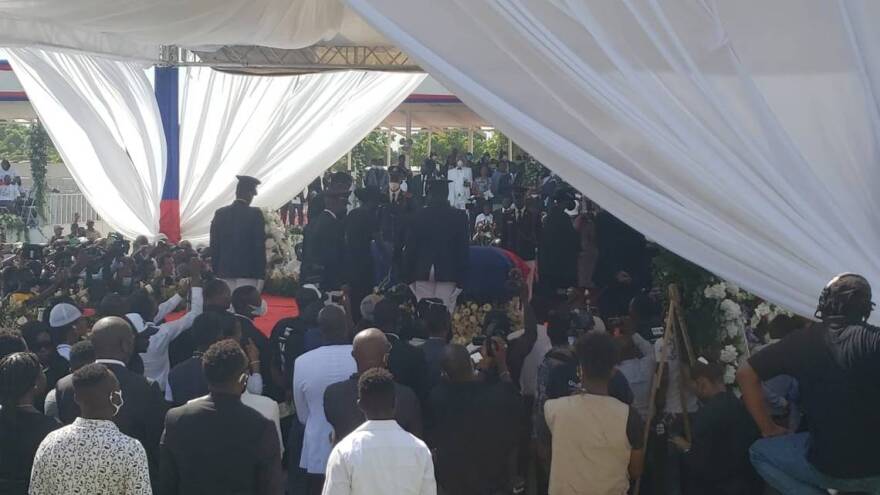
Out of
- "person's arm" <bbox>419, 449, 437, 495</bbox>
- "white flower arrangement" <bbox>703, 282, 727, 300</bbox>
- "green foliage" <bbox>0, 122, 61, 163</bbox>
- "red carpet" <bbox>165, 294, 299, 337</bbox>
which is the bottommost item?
"red carpet" <bbox>165, 294, 299, 337</bbox>

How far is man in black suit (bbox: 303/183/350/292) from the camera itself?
9.50 m

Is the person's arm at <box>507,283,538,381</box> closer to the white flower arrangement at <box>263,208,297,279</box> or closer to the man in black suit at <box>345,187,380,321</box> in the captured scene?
the man in black suit at <box>345,187,380,321</box>

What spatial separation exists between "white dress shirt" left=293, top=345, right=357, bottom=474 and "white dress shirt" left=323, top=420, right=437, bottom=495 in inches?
51.5

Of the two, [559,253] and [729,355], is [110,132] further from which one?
[729,355]

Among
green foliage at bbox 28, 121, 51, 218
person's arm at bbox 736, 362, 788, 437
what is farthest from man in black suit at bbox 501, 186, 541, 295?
green foliage at bbox 28, 121, 51, 218

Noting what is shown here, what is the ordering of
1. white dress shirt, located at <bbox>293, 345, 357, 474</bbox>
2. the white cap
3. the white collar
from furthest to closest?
the white cap
white dress shirt, located at <bbox>293, 345, 357, 474</bbox>
the white collar

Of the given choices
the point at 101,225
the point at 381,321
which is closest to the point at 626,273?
the point at 381,321

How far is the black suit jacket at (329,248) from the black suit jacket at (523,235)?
4.11 meters

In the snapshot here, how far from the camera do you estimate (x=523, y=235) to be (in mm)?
13375

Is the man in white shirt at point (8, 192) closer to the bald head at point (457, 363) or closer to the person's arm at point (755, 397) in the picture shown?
the bald head at point (457, 363)

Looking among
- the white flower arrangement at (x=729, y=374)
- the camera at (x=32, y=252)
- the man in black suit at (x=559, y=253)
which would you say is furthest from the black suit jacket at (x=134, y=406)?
the camera at (x=32, y=252)

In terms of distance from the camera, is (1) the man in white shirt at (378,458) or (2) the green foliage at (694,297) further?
(2) the green foliage at (694,297)

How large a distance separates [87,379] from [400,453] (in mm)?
1202

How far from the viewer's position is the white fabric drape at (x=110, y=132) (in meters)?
13.9
